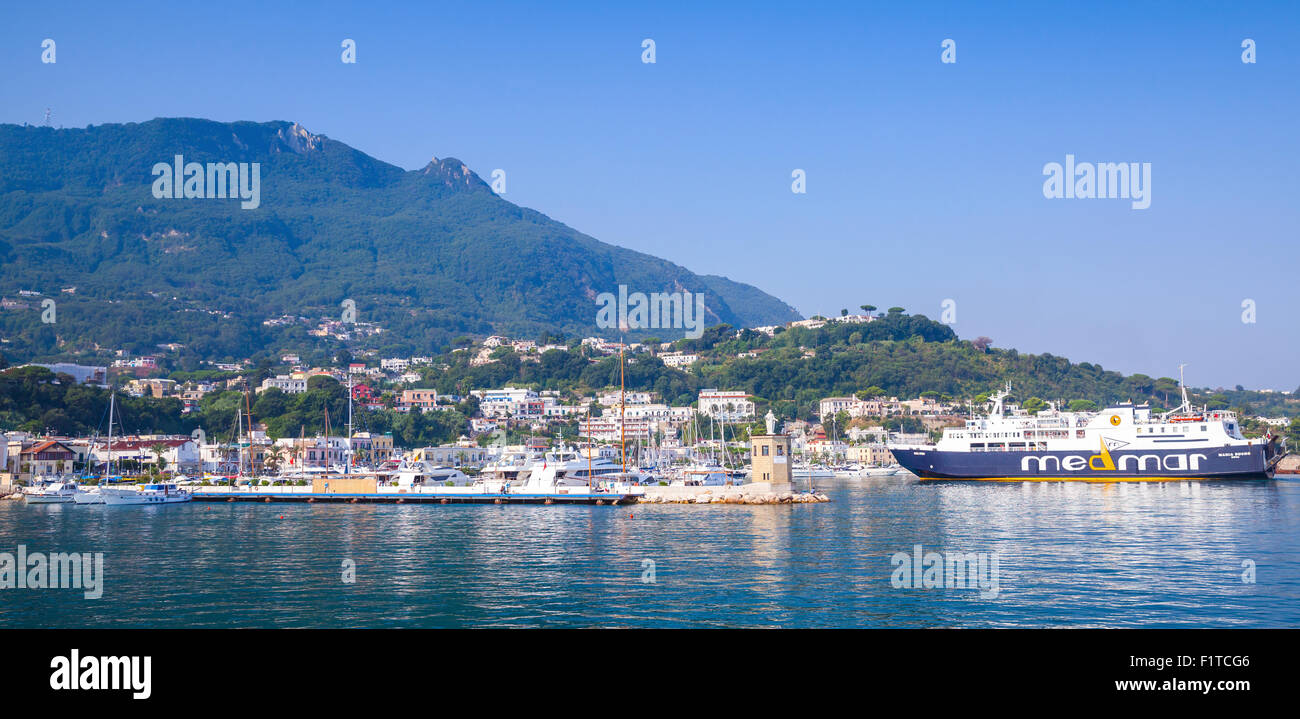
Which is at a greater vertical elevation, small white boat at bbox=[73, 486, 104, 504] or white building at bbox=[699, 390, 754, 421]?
white building at bbox=[699, 390, 754, 421]

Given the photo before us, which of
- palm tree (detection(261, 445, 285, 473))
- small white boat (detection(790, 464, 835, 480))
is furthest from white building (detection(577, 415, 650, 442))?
palm tree (detection(261, 445, 285, 473))

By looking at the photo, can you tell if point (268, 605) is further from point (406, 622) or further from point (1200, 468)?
point (1200, 468)

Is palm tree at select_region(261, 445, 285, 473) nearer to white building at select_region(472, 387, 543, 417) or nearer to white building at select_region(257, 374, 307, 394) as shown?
white building at select_region(257, 374, 307, 394)

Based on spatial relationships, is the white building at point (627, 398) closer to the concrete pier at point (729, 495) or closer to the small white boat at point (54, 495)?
the small white boat at point (54, 495)

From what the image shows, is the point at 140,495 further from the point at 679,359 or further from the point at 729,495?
the point at 679,359

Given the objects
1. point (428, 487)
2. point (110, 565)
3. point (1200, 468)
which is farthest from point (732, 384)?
point (110, 565)

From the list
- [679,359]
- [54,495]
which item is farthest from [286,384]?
[54,495]

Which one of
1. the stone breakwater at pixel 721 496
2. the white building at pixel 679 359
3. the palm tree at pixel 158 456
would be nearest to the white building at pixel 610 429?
the white building at pixel 679 359
